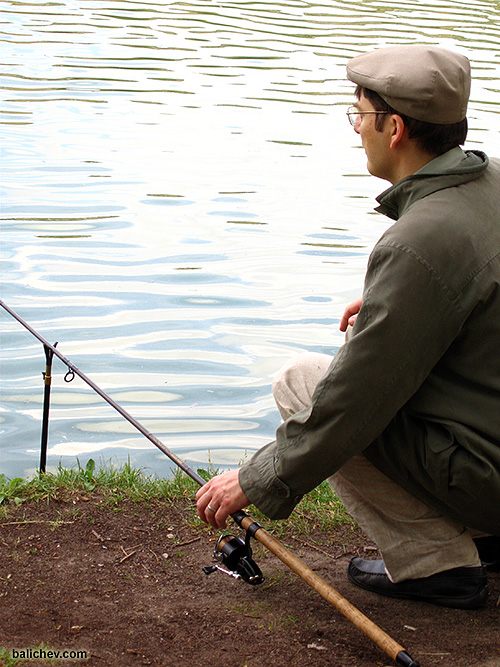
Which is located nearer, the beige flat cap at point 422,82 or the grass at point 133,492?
the beige flat cap at point 422,82

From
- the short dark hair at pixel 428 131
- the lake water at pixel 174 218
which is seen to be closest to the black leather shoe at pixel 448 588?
the short dark hair at pixel 428 131

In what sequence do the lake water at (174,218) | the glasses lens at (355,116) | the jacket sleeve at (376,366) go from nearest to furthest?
1. the jacket sleeve at (376,366)
2. the glasses lens at (355,116)
3. the lake water at (174,218)

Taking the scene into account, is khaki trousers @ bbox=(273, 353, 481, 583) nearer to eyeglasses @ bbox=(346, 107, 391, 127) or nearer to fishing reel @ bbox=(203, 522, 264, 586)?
fishing reel @ bbox=(203, 522, 264, 586)

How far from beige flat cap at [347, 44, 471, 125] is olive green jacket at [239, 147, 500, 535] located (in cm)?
13

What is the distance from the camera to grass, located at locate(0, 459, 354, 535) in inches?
134

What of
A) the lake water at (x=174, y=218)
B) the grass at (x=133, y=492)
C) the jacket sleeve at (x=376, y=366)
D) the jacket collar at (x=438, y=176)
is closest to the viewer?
the jacket sleeve at (x=376, y=366)

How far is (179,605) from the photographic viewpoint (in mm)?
2852

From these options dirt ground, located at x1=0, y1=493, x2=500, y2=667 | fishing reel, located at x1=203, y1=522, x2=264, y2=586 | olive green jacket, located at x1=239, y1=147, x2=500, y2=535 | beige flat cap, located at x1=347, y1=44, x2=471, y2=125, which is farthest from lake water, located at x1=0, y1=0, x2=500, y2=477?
beige flat cap, located at x1=347, y1=44, x2=471, y2=125

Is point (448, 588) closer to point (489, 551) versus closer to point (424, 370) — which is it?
point (489, 551)

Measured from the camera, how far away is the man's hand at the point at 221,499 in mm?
2574

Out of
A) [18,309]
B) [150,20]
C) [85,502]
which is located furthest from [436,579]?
[150,20]

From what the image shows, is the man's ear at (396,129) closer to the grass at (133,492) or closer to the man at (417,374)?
the man at (417,374)

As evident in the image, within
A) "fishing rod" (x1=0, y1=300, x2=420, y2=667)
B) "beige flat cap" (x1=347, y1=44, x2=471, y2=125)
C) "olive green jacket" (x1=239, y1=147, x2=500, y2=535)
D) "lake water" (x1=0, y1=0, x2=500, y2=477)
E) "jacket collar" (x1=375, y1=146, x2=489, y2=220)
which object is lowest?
"lake water" (x1=0, y1=0, x2=500, y2=477)

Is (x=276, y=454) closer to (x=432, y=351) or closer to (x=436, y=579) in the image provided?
(x=432, y=351)
